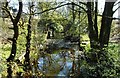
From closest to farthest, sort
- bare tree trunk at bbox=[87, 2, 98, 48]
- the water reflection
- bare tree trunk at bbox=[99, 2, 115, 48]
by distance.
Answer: bare tree trunk at bbox=[99, 2, 115, 48] → bare tree trunk at bbox=[87, 2, 98, 48] → the water reflection

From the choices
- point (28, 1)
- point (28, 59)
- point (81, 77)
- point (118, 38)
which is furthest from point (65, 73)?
point (28, 1)

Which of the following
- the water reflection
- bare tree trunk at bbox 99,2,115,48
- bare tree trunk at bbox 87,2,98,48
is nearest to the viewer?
bare tree trunk at bbox 99,2,115,48

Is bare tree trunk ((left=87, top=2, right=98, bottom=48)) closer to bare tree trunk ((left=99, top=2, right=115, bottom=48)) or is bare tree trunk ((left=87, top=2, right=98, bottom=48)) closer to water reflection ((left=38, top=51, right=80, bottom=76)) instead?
bare tree trunk ((left=99, top=2, right=115, bottom=48))

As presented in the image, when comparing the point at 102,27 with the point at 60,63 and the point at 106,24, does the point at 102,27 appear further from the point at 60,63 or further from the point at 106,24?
the point at 60,63

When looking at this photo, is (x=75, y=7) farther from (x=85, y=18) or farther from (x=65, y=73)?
(x=65, y=73)

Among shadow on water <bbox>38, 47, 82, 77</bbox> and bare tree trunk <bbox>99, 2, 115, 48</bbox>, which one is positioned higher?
bare tree trunk <bbox>99, 2, 115, 48</bbox>

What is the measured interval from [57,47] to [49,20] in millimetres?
410

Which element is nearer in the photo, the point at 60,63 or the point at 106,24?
the point at 106,24

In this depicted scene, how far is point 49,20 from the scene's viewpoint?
3.38 m

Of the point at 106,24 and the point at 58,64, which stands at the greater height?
the point at 106,24

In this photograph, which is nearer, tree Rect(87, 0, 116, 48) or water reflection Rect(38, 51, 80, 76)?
tree Rect(87, 0, 116, 48)

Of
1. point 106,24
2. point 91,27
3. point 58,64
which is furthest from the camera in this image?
point 58,64

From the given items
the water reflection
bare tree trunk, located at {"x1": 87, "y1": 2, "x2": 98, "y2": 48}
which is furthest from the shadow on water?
bare tree trunk, located at {"x1": 87, "y1": 2, "x2": 98, "y2": 48}

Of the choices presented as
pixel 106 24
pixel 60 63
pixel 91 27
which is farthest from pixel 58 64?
pixel 106 24
